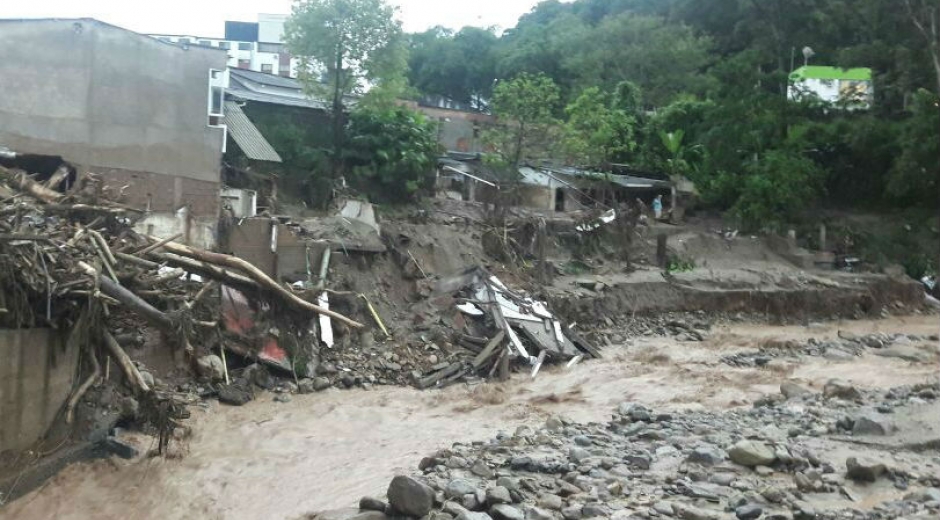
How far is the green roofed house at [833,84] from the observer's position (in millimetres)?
32062

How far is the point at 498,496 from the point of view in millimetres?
7492

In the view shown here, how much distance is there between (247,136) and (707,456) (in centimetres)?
1787

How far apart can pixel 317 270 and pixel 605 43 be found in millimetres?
26817

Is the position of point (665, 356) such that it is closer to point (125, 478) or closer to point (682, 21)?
point (125, 478)

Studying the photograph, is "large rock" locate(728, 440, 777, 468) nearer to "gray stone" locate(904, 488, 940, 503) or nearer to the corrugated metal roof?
"gray stone" locate(904, 488, 940, 503)

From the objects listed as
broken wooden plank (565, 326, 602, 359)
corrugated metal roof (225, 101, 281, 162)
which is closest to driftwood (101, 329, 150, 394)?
broken wooden plank (565, 326, 602, 359)

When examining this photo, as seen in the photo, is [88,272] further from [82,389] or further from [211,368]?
[211,368]

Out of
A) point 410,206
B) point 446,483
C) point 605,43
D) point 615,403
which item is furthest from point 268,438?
point 605,43

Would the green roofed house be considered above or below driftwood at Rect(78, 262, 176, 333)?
above

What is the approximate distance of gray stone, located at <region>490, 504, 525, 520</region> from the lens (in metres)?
7.08

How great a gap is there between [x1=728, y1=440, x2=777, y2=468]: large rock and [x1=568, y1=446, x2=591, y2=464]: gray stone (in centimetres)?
157

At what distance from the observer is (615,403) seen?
14.7 metres

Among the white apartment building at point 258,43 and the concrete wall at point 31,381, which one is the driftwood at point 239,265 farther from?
the white apartment building at point 258,43

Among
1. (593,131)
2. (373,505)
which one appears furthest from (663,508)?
(593,131)
